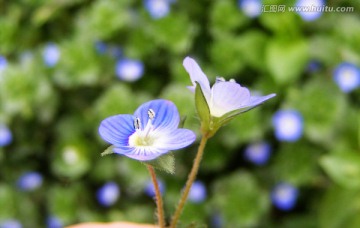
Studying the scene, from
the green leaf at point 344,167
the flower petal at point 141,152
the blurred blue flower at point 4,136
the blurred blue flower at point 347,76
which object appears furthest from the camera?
the blurred blue flower at point 4,136

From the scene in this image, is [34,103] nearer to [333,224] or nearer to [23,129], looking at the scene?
[23,129]

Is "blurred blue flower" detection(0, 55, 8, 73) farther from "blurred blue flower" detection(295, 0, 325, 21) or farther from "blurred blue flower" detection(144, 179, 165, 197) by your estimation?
"blurred blue flower" detection(295, 0, 325, 21)

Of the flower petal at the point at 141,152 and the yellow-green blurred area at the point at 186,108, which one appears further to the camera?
the yellow-green blurred area at the point at 186,108

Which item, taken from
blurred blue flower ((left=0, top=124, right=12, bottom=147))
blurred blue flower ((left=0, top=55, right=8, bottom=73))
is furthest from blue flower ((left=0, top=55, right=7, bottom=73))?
blurred blue flower ((left=0, top=124, right=12, bottom=147))

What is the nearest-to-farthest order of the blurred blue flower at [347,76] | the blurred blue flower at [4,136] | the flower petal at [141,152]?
the flower petal at [141,152], the blurred blue flower at [347,76], the blurred blue flower at [4,136]

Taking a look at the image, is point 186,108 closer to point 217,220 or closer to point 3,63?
point 217,220

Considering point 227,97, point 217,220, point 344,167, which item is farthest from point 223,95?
point 217,220

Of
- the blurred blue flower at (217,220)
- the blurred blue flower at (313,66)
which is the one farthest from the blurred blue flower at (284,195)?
the blurred blue flower at (313,66)

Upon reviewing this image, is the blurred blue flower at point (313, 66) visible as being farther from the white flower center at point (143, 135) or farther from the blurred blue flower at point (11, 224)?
the white flower center at point (143, 135)
